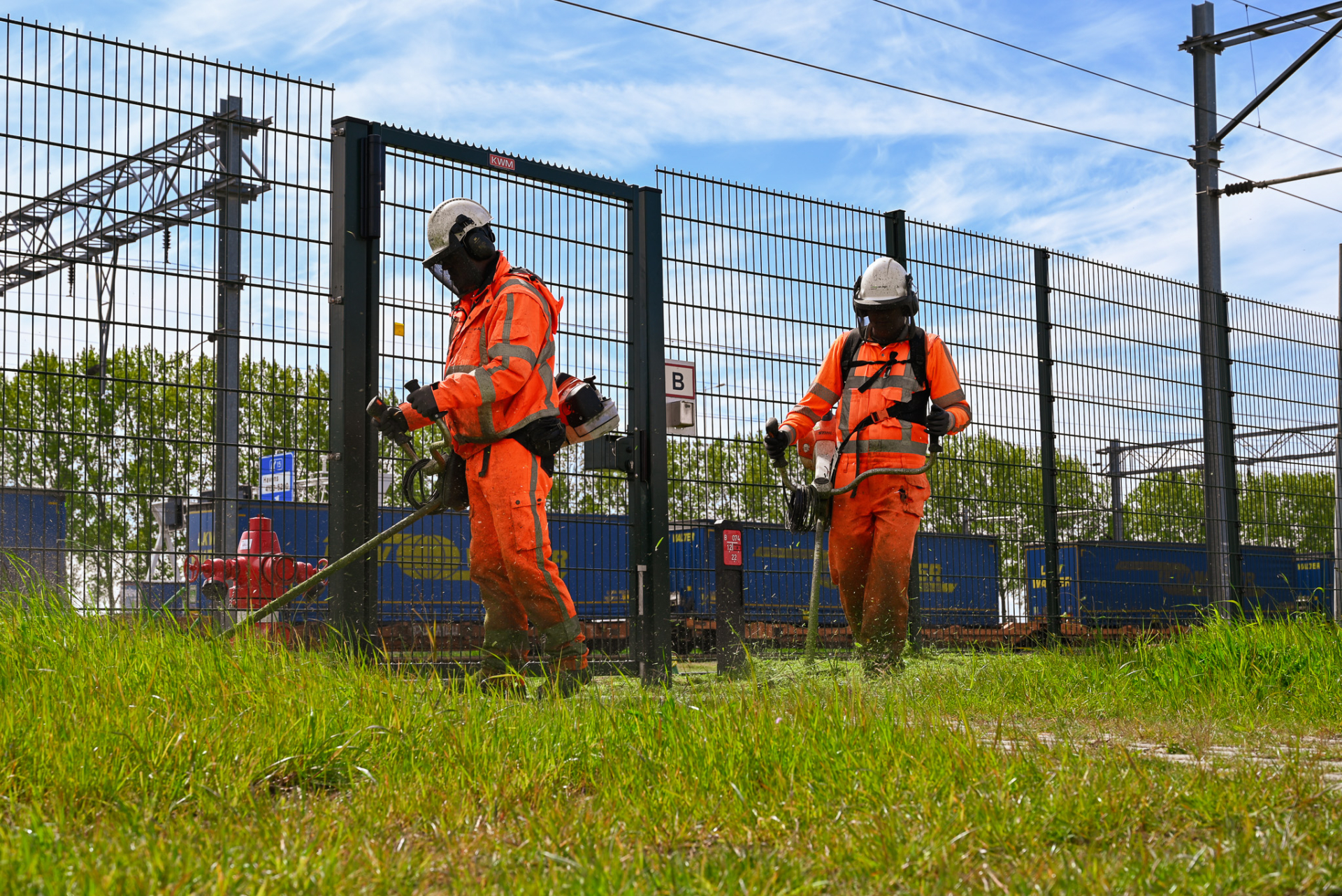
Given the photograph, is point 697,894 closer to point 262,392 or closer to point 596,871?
point 596,871

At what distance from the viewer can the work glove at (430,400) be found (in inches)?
218

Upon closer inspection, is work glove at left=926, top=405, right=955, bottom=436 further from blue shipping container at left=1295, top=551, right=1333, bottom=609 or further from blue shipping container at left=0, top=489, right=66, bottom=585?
blue shipping container at left=1295, top=551, right=1333, bottom=609

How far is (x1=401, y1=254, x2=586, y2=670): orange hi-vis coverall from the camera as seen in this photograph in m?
5.59

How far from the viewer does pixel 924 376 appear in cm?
727

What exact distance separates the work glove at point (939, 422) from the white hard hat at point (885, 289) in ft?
2.22

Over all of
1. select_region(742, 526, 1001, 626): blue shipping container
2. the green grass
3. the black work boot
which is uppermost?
select_region(742, 526, 1001, 626): blue shipping container

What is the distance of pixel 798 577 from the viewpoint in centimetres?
842

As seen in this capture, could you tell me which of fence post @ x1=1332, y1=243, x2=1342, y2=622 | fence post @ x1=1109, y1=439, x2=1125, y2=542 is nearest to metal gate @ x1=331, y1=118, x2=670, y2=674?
fence post @ x1=1109, y1=439, x2=1125, y2=542

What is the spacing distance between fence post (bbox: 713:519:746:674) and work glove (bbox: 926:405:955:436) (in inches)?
52.8

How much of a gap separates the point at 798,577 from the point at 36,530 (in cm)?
465

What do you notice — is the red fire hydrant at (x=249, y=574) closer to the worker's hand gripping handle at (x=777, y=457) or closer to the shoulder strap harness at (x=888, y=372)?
the worker's hand gripping handle at (x=777, y=457)

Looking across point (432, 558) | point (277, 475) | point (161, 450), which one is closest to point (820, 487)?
point (432, 558)

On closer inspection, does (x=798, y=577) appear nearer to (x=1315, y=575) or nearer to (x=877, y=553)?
(x=877, y=553)

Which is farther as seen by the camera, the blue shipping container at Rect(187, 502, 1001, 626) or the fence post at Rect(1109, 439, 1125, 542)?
the fence post at Rect(1109, 439, 1125, 542)
